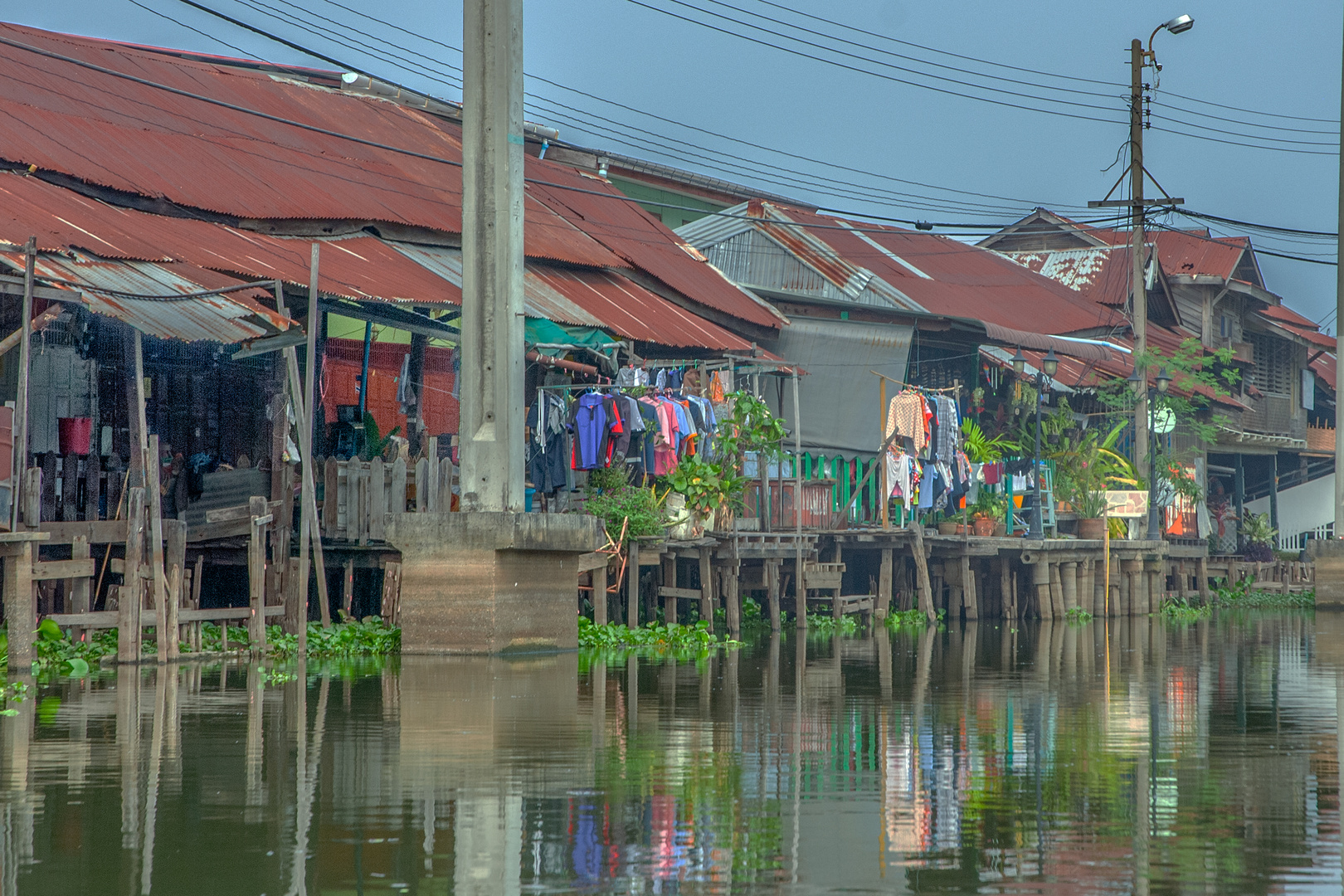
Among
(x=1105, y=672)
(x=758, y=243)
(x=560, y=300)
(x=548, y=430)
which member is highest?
(x=758, y=243)

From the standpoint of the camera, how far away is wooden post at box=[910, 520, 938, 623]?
946 inches

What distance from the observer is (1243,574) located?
3694cm

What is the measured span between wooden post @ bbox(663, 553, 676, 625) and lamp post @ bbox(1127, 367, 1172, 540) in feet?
36.4

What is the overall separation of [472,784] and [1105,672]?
8.49 m

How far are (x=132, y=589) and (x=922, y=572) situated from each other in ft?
44.8

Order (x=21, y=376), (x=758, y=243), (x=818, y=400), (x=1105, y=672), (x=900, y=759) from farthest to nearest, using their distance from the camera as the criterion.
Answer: (x=758, y=243) < (x=818, y=400) < (x=1105, y=672) < (x=21, y=376) < (x=900, y=759)

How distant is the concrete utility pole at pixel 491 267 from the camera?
1340cm

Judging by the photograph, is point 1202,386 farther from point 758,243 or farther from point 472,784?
point 472,784

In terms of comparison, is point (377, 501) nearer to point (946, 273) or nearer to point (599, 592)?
point (599, 592)

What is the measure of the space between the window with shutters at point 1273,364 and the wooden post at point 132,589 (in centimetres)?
3482

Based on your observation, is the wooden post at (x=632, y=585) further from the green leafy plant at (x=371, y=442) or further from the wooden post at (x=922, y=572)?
the wooden post at (x=922, y=572)

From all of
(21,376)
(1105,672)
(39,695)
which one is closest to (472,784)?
(39,695)

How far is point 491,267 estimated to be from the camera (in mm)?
13469

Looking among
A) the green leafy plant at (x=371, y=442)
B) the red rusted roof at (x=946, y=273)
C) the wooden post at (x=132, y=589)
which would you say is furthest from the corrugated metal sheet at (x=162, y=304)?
the red rusted roof at (x=946, y=273)
